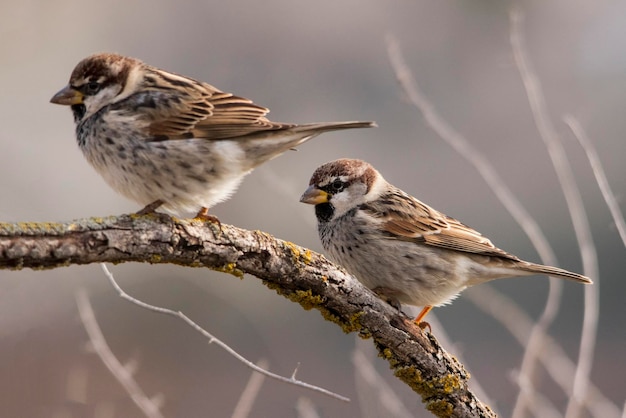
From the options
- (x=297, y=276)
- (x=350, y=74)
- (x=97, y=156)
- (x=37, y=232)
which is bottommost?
(x=37, y=232)

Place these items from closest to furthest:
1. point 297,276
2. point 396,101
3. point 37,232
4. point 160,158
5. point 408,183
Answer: point 37,232 < point 297,276 < point 160,158 < point 408,183 < point 396,101

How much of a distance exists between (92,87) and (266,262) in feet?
5.37

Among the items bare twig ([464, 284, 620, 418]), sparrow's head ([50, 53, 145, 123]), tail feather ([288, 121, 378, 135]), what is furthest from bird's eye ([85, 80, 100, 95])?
bare twig ([464, 284, 620, 418])

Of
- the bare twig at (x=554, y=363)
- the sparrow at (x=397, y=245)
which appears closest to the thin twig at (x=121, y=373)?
the sparrow at (x=397, y=245)

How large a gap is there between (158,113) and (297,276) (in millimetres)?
1320

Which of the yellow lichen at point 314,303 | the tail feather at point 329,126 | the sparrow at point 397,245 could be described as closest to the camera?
the yellow lichen at point 314,303

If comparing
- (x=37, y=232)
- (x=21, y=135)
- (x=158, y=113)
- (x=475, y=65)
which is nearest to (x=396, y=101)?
(x=475, y=65)

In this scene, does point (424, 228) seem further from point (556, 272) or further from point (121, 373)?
point (121, 373)

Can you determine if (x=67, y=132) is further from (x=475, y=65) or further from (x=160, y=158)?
(x=160, y=158)

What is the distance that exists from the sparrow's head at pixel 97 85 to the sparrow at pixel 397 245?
115 centimetres

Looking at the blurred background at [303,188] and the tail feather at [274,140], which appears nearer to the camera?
the tail feather at [274,140]

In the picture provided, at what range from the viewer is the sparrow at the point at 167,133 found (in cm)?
443

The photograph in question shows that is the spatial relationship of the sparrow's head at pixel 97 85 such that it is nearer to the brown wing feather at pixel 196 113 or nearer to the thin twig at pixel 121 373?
the brown wing feather at pixel 196 113

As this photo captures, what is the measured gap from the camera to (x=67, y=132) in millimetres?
13336
